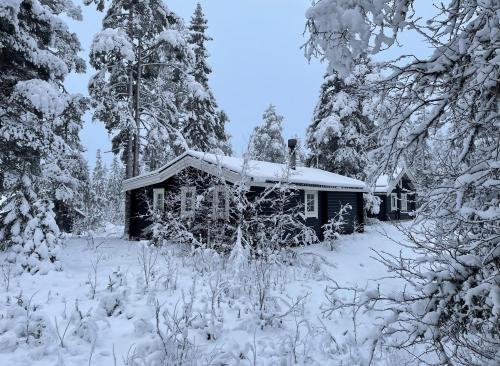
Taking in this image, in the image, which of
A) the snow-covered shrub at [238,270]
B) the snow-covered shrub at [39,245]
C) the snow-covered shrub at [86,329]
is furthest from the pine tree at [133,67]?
the snow-covered shrub at [86,329]

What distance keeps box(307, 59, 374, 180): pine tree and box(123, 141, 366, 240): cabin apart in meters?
2.57

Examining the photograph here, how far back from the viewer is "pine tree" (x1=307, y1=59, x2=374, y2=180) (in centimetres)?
2105

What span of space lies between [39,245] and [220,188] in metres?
5.88

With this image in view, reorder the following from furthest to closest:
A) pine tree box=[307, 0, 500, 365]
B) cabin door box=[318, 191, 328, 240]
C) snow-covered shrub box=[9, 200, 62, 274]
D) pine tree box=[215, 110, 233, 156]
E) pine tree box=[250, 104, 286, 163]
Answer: pine tree box=[250, 104, 286, 163], pine tree box=[215, 110, 233, 156], cabin door box=[318, 191, 328, 240], snow-covered shrub box=[9, 200, 62, 274], pine tree box=[307, 0, 500, 365]

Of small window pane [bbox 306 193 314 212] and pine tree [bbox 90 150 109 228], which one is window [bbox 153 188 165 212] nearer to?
small window pane [bbox 306 193 314 212]

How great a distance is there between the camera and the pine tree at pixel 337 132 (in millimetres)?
21047

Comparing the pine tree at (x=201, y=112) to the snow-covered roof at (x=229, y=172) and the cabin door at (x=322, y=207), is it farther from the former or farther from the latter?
the cabin door at (x=322, y=207)

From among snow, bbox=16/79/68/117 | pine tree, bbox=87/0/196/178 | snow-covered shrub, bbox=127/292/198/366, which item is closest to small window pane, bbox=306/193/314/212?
pine tree, bbox=87/0/196/178

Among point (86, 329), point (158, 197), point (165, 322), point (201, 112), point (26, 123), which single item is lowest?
point (86, 329)

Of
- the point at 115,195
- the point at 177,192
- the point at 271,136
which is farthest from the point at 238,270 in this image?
the point at 115,195

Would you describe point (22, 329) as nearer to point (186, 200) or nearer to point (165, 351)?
point (165, 351)

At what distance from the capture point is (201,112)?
80.2 ft

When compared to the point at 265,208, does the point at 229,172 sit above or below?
above

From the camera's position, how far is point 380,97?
3293 millimetres
